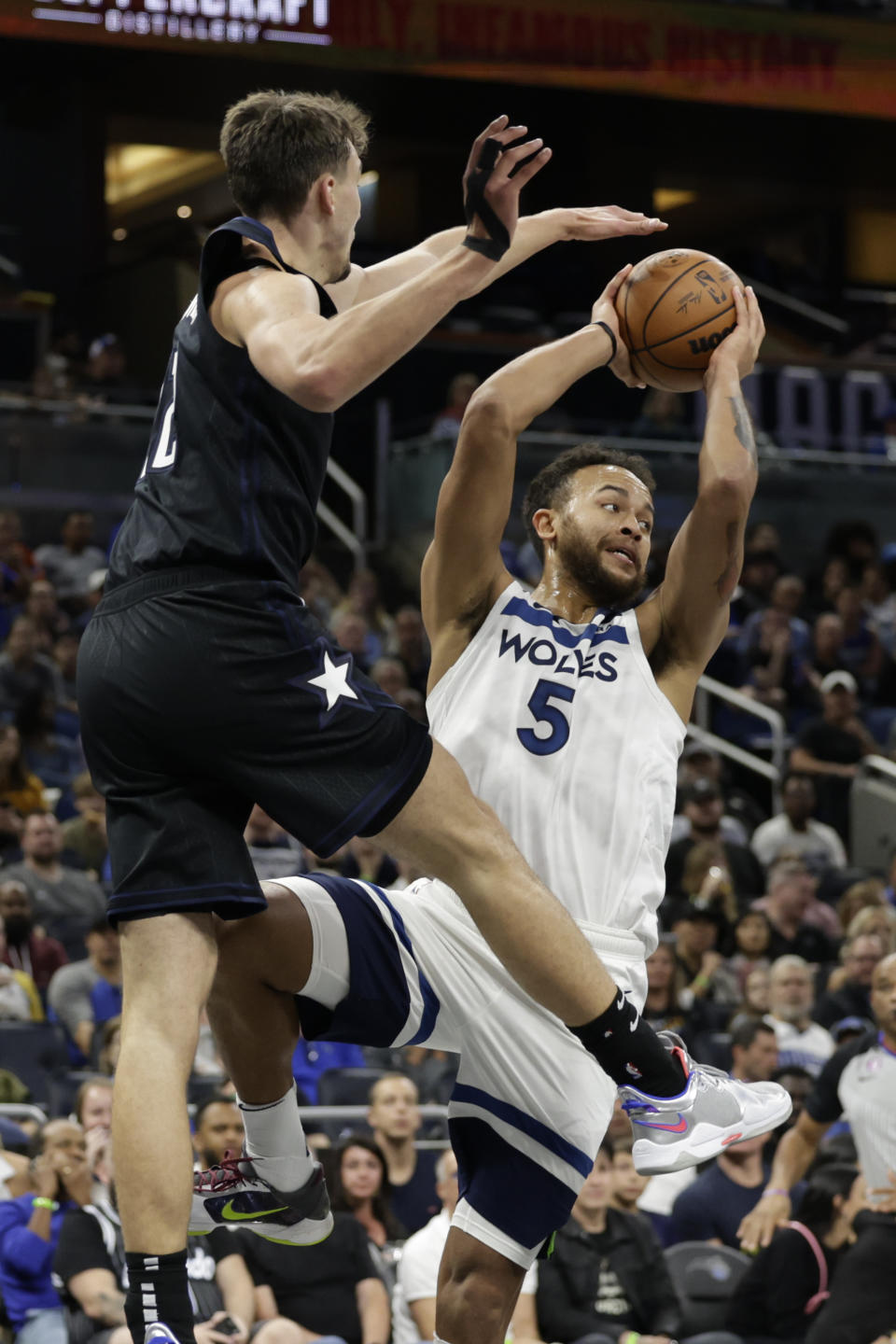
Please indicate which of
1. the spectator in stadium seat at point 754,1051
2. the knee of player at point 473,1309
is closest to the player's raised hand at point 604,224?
the knee of player at point 473,1309

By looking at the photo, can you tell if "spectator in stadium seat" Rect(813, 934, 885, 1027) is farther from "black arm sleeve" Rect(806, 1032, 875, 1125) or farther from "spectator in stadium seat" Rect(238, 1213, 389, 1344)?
"spectator in stadium seat" Rect(238, 1213, 389, 1344)

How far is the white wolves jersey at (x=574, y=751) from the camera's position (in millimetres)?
4277

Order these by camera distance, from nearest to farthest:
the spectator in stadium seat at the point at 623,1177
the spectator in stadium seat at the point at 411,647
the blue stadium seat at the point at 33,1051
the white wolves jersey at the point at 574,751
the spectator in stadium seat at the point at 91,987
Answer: the white wolves jersey at the point at 574,751
the spectator in stadium seat at the point at 623,1177
the blue stadium seat at the point at 33,1051
the spectator in stadium seat at the point at 91,987
the spectator in stadium seat at the point at 411,647

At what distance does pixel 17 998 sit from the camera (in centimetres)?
877

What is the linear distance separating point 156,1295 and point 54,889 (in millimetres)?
6538

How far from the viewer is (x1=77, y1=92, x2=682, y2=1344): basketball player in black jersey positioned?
3.53m

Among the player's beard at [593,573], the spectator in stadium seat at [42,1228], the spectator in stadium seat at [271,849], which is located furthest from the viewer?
the spectator in stadium seat at [271,849]

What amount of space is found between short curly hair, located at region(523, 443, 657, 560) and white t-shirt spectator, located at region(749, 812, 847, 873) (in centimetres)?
822

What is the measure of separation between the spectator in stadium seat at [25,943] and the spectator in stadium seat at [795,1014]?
12.0 feet

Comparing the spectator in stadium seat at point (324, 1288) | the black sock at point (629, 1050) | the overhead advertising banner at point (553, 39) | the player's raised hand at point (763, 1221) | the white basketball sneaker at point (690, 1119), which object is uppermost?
the overhead advertising banner at point (553, 39)

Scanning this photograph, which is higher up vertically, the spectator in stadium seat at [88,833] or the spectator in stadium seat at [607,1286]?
the spectator in stadium seat at [88,833]

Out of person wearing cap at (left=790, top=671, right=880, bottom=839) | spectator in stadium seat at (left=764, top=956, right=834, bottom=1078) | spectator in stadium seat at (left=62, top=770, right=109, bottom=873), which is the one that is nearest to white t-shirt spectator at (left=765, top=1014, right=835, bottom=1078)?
spectator in stadium seat at (left=764, top=956, right=834, bottom=1078)

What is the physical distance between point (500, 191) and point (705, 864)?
8074mm

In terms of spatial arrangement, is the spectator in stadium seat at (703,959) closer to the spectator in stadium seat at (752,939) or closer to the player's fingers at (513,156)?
the spectator in stadium seat at (752,939)
